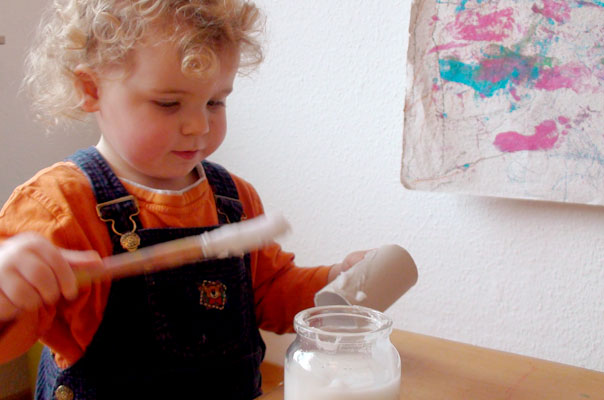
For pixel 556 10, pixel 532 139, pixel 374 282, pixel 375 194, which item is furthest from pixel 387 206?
pixel 374 282

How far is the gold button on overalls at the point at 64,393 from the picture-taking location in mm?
629

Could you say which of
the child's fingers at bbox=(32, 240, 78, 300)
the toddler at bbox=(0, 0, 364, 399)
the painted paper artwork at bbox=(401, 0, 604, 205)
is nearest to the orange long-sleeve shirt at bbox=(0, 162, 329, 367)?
the toddler at bbox=(0, 0, 364, 399)

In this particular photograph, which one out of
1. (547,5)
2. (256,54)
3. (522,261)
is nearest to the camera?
(256,54)

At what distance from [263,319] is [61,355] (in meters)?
0.27

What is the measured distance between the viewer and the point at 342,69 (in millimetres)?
1181

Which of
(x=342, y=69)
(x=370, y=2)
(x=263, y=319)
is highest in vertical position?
(x=370, y=2)

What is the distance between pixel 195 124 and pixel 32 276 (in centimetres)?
25

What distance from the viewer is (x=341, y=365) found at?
0.47m

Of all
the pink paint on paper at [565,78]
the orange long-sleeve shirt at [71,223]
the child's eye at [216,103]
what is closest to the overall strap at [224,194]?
the orange long-sleeve shirt at [71,223]

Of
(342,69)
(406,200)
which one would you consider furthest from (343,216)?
(342,69)

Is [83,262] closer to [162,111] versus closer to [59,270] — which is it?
[59,270]

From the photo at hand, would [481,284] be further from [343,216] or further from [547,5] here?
[547,5]

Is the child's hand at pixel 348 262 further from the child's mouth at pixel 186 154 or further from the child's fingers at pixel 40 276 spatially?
the child's fingers at pixel 40 276

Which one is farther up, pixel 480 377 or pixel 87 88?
pixel 87 88
